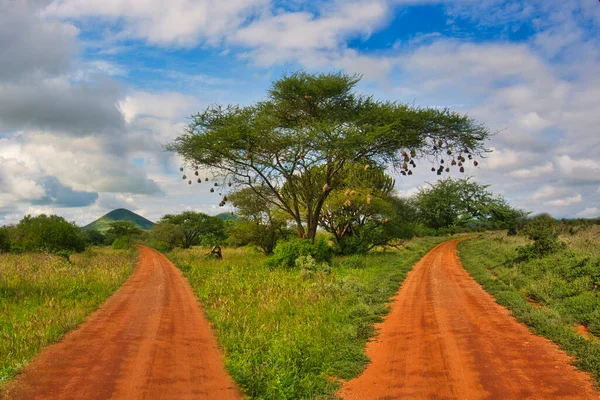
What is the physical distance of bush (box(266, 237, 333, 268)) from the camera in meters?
20.7

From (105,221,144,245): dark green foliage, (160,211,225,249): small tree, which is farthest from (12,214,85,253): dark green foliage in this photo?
(105,221,144,245): dark green foliage

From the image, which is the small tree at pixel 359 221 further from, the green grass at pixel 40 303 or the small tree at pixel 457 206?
the small tree at pixel 457 206

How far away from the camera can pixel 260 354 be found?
296 inches

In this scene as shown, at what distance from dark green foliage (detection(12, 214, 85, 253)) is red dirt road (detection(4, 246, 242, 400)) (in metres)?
23.2

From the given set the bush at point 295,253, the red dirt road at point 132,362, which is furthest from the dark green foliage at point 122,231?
the red dirt road at point 132,362

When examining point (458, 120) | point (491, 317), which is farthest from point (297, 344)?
point (458, 120)

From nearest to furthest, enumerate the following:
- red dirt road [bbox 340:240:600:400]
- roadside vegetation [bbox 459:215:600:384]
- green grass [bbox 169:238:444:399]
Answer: red dirt road [bbox 340:240:600:400], green grass [bbox 169:238:444:399], roadside vegetation [bbox 459:215:600:384]

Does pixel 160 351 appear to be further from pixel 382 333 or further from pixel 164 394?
pixel 382 333

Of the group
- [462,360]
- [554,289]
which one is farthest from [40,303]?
[554,289]

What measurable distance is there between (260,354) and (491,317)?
5.75 metres

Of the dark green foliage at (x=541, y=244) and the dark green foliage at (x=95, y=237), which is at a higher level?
the dark green foliage at (x=95, y=237)

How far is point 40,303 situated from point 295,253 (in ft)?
38.5

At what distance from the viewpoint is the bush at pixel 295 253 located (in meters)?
20.7

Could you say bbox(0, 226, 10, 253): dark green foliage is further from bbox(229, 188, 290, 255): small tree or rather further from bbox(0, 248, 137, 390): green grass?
bbox(229, 188, 290, 255): small tree
